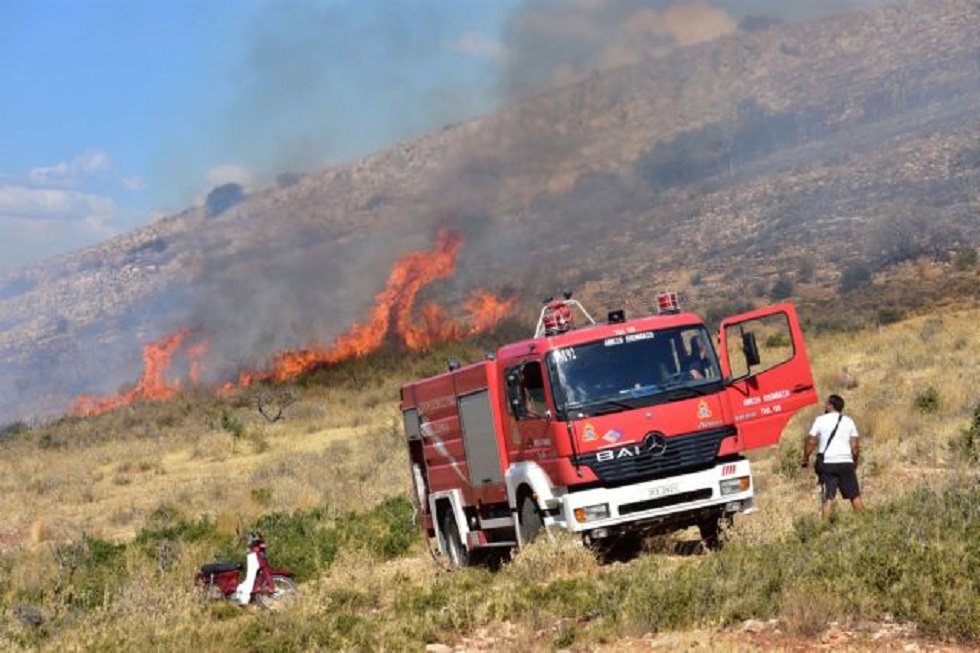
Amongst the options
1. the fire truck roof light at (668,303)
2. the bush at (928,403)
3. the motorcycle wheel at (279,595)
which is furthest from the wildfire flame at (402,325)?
the fire truck roof light at (668,303)

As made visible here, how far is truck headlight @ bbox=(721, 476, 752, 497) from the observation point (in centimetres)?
1516

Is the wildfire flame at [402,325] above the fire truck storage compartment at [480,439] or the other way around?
above

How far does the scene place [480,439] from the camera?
17.1 metres

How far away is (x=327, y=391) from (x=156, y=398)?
1225 cm

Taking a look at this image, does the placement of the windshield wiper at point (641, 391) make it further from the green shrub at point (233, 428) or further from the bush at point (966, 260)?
the bush at point (966, 260)

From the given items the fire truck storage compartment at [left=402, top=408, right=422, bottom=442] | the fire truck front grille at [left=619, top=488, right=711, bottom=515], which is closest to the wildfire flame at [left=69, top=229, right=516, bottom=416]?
the fire truck storage compartment at [left=402, top=408, right=422, bottom=442]

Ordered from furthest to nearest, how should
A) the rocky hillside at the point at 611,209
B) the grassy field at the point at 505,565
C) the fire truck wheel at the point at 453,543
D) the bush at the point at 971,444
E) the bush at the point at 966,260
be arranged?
the rocky hillside at the point at 611,209, the bush at the point at 966,260, the bush at the point at 971,444, the fire truck wheel at the point at 453,543, the grassy field at the point at 505,565

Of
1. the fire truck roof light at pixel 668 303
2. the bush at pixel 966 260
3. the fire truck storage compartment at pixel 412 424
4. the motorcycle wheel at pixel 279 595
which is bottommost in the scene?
the motorcycle wheel at pixel 279 595

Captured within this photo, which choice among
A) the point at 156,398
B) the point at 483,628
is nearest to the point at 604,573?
the point at 483,628

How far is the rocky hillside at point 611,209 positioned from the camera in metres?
72.5

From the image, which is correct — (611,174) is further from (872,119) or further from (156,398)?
(156,398)

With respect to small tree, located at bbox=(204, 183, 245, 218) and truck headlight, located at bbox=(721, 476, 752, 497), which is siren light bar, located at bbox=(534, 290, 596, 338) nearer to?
truck headlight, located at bbox=(721, 476, 752, 497)

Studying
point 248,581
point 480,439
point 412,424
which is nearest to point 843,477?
point 480,439

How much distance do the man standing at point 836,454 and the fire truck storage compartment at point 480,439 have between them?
3717 millimetres
